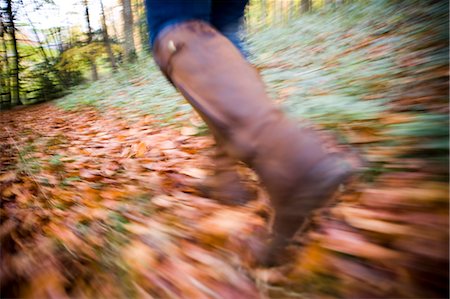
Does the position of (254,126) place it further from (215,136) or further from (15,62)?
(15,62)

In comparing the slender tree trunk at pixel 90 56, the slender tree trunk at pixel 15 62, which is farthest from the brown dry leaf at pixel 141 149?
the slender tree trunk at pixel 90 56

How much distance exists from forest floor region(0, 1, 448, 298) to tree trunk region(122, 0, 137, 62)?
6452 millimetres

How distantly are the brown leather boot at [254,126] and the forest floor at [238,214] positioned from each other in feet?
0.55

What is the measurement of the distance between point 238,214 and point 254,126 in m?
0.49

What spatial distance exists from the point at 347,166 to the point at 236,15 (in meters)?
0.65

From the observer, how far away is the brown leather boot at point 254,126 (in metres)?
0.66

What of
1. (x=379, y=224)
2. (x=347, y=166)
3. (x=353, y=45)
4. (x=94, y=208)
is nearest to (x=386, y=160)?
(x=379, y=224)

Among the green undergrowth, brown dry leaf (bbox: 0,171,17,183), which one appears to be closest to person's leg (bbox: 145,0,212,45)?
the green undergrowth

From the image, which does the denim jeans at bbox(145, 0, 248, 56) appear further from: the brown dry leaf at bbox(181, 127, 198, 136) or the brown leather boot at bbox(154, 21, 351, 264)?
the brown dry leaf at bbox(181, 127, 198, 136)

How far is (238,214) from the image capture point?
1.11 meters

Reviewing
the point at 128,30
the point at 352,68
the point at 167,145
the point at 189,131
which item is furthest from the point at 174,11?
the point at 128,30

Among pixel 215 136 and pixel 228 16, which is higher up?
pixel 228 16

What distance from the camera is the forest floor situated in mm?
749

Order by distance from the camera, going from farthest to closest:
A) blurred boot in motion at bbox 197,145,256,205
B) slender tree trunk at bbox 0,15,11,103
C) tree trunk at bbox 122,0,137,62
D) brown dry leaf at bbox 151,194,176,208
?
tree trunk at bbox 122,0,137,62
slender tree trunk at bbox 0,15,11,103
brown dry leaf at bbox 151,194,176,208
blurred boot in motion at bbox 197,145,256,205
